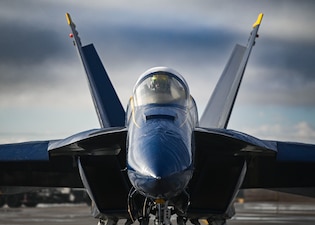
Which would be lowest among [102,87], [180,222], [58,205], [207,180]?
[58,205]

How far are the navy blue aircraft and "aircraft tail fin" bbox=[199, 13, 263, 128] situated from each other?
1.20 ft

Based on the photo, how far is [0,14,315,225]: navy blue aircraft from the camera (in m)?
9.35

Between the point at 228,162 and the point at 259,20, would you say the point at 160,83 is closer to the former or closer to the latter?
the point at 228,162

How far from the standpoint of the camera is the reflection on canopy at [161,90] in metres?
10.6

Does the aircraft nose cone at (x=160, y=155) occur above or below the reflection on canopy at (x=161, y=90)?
below

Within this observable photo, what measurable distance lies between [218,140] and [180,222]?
2.26 m

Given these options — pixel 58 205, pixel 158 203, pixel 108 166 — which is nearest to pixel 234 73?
pixel 108 166

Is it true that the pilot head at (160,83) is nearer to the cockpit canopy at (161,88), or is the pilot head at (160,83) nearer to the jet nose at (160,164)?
the cockpit canopy at (161,88)

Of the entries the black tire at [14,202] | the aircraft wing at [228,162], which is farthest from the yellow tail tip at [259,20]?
the black tire at [14,202]

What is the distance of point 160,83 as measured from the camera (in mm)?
10766

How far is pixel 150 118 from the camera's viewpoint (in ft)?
33.1

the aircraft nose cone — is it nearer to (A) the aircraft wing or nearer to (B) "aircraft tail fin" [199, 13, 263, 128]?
(A) the aircraft wing

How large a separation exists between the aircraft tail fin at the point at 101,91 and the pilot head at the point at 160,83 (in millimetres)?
3281

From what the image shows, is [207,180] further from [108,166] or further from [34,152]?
[34,152]
